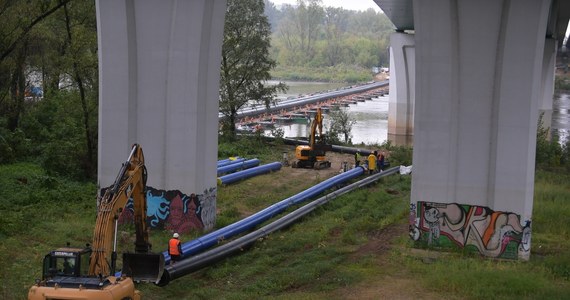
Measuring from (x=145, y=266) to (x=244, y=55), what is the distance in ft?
100

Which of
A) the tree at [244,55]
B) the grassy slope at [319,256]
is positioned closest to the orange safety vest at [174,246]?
the grassy slope at [319,256]

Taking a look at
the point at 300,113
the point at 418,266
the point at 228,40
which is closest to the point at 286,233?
the point at 418,266

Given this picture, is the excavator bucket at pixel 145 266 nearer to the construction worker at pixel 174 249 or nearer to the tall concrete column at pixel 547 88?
the construction worker at pixel 174 249

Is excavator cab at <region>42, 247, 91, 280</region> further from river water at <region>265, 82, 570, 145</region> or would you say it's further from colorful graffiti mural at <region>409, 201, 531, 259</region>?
river water at <region>265, 82, 570, 145</region>

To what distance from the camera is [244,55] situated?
1796 inches

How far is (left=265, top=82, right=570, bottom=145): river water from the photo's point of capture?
67.2m

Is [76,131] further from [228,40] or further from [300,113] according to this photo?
[300,113]

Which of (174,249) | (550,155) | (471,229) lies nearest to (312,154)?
(550,155)

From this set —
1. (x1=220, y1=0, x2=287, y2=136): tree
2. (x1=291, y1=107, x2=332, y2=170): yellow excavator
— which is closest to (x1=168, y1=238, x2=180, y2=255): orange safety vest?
(x1=291, y1=107, x2=332, y2=170): yellow excavator

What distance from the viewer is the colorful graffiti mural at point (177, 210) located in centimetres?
2322

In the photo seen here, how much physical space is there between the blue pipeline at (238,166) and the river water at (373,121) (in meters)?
17.1

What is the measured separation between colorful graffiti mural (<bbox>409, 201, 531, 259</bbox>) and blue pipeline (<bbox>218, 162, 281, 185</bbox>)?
→ 11799 mm

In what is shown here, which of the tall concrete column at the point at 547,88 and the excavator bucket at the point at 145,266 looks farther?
the tall concrete column at the point at 547,88

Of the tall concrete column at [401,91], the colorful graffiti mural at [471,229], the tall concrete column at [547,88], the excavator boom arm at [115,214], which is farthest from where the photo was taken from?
the tall concrete column at [547,88]
